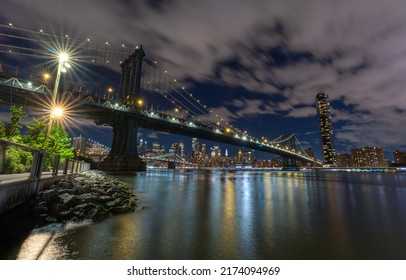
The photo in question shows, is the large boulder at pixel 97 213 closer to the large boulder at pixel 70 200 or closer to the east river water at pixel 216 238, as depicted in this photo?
the east river water at pixel 216 238

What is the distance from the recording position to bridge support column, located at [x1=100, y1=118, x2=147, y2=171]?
5216 centimetres

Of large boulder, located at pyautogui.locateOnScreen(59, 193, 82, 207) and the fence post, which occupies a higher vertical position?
the fence post

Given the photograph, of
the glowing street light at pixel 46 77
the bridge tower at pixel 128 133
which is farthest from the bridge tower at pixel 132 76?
the glowing street light at pixel 46 77

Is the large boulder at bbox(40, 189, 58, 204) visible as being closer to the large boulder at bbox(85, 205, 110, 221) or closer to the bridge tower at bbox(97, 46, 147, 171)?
the large boulder at bbox(85, 205, 110, 221)

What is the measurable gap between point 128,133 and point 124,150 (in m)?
4.45

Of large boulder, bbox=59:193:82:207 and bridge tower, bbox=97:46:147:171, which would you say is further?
bridge tower, bbox=97:46:147:171

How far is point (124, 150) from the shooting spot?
54.5m

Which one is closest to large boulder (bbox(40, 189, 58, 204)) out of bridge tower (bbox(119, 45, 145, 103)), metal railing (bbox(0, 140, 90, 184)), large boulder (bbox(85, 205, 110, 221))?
metal railing (bbox(0, 140, 90, 184))

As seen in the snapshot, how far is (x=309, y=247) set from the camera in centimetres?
475

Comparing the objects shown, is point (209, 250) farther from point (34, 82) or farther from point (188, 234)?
point (34, 82)

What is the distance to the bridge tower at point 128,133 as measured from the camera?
52.7m

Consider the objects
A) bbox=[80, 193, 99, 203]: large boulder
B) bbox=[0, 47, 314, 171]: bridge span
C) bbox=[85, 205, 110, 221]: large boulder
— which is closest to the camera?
bbox=[85, 205, 110, 221]: large boulder
